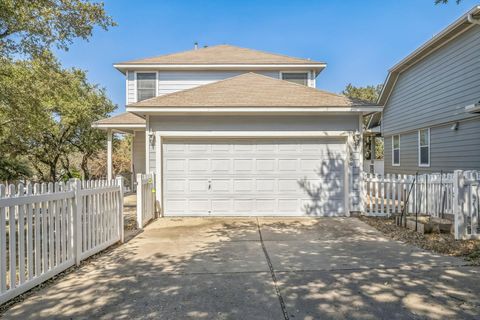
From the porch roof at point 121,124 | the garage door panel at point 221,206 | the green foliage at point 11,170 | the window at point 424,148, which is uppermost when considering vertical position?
the porch roof at point 121,124

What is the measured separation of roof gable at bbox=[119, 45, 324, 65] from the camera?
1327 centimetres

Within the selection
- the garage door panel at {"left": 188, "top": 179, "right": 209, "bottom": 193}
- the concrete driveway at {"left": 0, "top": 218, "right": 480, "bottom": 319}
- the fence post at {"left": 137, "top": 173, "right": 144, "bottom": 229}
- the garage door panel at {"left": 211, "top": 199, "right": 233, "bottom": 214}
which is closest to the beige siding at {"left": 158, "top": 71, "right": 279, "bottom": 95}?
the garage door panel at {"left": 188, "top": 179, "right": 209, "bottom": 193}

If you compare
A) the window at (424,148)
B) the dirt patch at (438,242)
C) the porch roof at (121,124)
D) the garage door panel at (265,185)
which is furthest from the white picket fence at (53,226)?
the window at (424,148)

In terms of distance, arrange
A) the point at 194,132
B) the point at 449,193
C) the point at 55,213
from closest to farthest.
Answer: the point at 55,213 → the point at 449,193 → the point at 194,132

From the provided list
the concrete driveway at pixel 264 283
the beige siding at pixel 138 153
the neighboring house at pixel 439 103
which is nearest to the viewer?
the concrete driveway at pixel 264 283

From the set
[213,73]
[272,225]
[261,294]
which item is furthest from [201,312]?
[213,73]

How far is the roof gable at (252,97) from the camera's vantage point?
8.27 metres

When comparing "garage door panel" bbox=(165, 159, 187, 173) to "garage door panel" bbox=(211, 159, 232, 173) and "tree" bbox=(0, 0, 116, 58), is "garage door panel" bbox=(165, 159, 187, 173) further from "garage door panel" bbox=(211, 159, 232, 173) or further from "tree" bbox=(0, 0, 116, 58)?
"tree" bbox=(0, 0, 116, 58)

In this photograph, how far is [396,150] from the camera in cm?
1438

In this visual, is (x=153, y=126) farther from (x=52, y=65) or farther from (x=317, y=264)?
(x=317, y=264)

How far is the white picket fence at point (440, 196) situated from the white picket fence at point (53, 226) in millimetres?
6583

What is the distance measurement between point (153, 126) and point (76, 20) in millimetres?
3517

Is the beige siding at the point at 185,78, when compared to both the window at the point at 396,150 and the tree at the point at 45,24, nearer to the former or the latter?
the tree at the point at 45,24

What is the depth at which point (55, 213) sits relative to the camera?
4113 mm
